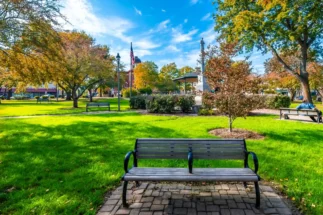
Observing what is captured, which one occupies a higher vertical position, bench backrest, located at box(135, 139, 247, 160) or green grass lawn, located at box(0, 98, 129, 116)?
bench backrest, located at box(135, 139, 247, 160)

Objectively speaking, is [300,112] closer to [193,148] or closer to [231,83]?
[231,83]

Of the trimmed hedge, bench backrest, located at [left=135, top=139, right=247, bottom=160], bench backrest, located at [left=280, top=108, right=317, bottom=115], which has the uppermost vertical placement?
the trimmed hedge

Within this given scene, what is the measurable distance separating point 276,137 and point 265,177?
3772 mm

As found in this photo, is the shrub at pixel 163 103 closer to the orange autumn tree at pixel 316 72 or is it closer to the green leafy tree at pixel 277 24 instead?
the green leafy tree at pixel 277 24

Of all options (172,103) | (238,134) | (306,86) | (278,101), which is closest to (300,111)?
(238,134)

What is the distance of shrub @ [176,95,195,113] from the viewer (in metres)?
15.1

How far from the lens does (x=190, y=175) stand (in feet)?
9.62

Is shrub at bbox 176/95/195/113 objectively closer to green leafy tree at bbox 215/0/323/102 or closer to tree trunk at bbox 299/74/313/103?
green leafy tree at bbox 215/0/323/102

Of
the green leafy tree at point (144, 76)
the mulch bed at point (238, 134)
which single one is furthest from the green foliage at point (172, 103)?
the green leafy tree at point (144, 76)

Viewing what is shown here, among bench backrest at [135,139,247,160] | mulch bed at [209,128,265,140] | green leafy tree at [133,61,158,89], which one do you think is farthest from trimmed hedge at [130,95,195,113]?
green leafy tree at [133,61,158,89]

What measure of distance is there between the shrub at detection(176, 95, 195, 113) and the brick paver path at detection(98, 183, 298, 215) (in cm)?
1160

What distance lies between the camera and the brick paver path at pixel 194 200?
2875 millimetres

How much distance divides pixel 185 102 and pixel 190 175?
1236cm

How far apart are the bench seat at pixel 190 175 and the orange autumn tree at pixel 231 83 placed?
4.69 m
